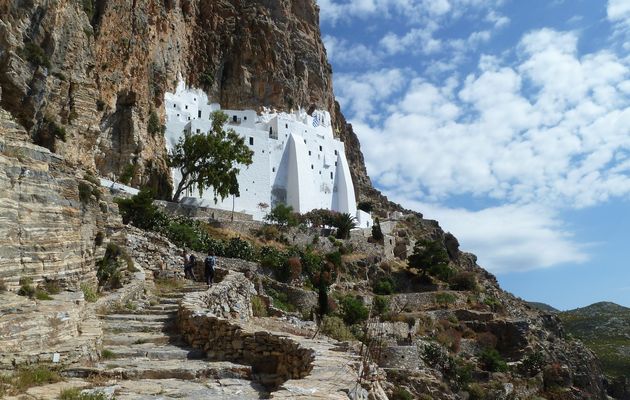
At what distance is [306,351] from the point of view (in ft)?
20.3

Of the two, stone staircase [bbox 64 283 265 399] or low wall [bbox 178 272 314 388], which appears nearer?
stone staircase [bbox 64 283 265 399]

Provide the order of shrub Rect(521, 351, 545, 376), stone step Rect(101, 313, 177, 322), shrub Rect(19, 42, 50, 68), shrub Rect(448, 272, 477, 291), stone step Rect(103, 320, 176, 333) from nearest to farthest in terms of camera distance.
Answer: stone step Rect(103, 320, 176, 333), stone step Rect(101, 313, 177, 322), shrub Rect(19, 42, 50, 68), shrub Rect(521, 351, 545, 376), shrub Rect(448, 272, 477, 291)

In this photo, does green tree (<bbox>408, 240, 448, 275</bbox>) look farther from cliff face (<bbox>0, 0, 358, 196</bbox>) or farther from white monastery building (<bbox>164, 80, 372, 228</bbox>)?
cliff face (<bbox>0, 0, 358, 196</bbox>)

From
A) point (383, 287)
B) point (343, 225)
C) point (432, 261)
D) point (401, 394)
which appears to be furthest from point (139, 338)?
point (343, 225)

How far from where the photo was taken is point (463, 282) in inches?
1423

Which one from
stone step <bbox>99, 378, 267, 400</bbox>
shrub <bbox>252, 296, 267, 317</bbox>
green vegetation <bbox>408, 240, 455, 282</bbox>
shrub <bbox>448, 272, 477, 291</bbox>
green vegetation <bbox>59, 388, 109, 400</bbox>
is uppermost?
green vegetation <bbox>408, 240, 455, 282</bbox>

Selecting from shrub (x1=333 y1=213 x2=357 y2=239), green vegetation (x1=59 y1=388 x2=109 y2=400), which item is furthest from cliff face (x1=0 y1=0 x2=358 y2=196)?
green vegetation (x1=59 y1=388 x2=109 y2=400)

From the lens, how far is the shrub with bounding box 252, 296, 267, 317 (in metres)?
15.0

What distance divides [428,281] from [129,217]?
70.0 feet

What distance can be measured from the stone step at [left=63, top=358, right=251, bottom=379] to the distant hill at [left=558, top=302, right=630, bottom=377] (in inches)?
1971

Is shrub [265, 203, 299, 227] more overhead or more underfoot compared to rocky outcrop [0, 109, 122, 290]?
more overhead

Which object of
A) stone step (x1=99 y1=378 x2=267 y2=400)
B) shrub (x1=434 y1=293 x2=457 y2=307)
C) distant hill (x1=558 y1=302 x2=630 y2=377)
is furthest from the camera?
distant hill (x1=558 y1=302 x2=630 y2=377)

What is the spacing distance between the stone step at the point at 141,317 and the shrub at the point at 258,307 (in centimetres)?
522

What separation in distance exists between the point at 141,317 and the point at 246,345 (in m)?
3.05
